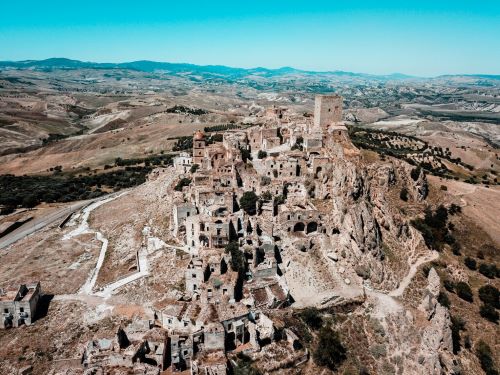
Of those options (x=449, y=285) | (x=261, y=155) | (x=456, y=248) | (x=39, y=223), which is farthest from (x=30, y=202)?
(x=456, y=248)

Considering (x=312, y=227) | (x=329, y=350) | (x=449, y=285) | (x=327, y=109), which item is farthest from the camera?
(x=327, y=109)

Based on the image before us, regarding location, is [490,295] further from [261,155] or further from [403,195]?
[261,155]

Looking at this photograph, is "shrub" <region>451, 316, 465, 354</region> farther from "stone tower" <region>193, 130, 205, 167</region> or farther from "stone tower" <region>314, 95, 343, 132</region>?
"stone tower" <region>193, 130, 205, 167</region>

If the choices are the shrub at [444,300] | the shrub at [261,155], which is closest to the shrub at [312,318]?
the shrub at [444,300]

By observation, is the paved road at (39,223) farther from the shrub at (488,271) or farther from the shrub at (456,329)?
the shrub at (488,271)

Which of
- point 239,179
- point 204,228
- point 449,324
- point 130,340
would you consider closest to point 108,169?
point 239,179
